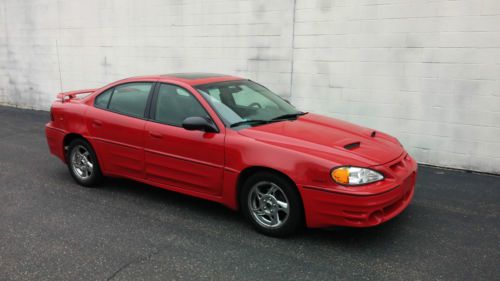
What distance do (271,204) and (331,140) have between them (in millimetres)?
830

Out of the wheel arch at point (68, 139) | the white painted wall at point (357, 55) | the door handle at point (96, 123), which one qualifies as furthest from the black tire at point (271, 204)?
the white painted wall at point (357, 55)

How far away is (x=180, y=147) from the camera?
459 cm

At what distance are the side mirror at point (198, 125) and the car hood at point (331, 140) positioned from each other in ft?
1.01

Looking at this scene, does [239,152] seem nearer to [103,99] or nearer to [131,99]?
[131,99]

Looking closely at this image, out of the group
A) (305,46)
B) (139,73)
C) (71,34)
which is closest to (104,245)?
(305,46)

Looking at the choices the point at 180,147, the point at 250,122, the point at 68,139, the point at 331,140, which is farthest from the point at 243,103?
the point at 68,139

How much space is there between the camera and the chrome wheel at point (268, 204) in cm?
405

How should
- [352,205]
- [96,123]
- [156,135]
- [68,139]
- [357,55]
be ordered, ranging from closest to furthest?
[352,205] → [156,135] → [96,123] → [68,139] → [357,55]

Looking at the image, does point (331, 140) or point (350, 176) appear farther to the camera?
point (331, 140)

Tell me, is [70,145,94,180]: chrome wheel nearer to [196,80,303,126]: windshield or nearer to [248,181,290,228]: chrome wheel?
[196,80,303,126]: windshield

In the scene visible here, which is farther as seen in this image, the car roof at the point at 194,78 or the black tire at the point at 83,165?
the black tire at the point at 83,165

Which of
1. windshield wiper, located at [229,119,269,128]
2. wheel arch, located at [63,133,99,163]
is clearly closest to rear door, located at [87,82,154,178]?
wheel arch, located at [63,133,99,163]

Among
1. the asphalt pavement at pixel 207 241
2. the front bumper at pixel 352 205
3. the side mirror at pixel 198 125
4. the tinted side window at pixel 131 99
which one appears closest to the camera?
the asphalt pavement at pixel 207 241

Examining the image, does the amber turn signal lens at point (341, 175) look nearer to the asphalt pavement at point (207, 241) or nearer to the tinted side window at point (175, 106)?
the asphalt pavement at point (207, 241)
